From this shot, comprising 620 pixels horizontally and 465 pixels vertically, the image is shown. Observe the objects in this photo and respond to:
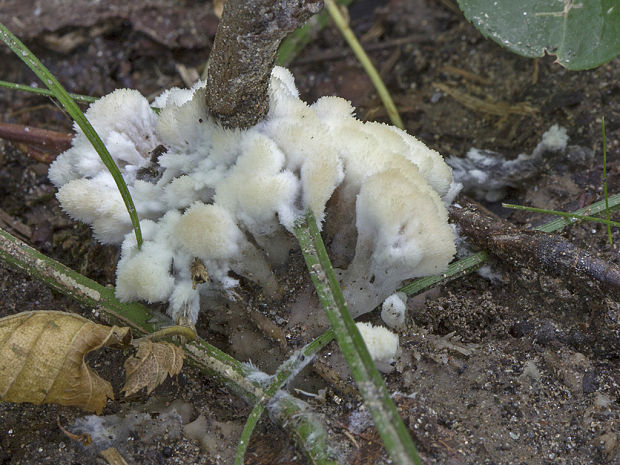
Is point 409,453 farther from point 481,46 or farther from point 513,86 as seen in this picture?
point 481,46

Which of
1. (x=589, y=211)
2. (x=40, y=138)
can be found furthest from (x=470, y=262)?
(x=40, y=138)

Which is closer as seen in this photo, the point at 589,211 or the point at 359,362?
the point at 359,362

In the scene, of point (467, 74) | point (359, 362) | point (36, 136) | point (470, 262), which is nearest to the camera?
point (359, 362)

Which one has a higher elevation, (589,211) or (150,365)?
(150,365)

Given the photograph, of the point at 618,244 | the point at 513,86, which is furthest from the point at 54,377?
the point at 513,86

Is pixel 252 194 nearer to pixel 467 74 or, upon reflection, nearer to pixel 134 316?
pixel 134 316

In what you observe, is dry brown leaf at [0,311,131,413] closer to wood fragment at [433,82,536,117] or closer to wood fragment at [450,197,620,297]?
wood fragment at [450,197,620,297]
